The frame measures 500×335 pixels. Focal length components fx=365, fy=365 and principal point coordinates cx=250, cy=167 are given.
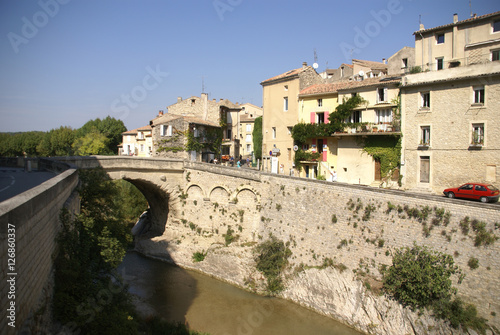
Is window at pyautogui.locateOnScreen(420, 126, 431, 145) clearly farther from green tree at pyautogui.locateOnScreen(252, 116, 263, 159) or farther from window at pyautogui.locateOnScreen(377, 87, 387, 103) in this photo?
green tree at pyautogui.locateOnScreen(252, 116, 263, 159)

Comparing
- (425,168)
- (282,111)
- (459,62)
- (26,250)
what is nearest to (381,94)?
(459,62)

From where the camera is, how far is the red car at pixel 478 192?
17.3 meters

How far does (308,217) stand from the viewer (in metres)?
21.6

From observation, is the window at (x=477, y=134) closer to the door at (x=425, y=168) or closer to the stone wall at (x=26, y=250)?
the door at (x=425, y=168)

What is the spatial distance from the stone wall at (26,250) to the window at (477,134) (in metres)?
20.2

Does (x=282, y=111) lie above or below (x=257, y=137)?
above

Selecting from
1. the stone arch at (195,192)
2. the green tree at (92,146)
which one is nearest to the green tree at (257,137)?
the stone arch at (195,192)

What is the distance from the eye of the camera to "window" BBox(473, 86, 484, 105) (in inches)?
774

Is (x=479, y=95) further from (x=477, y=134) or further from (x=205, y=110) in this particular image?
(x=205, y=110)

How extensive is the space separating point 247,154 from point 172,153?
21379 millimetres

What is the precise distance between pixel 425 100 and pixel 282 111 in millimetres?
12649

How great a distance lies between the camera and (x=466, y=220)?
15.4m

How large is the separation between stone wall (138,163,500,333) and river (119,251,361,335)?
77 centimetres

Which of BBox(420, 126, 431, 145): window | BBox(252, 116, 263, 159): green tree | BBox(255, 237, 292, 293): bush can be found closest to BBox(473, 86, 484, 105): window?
BBox(420, 126, 431, 145): window
